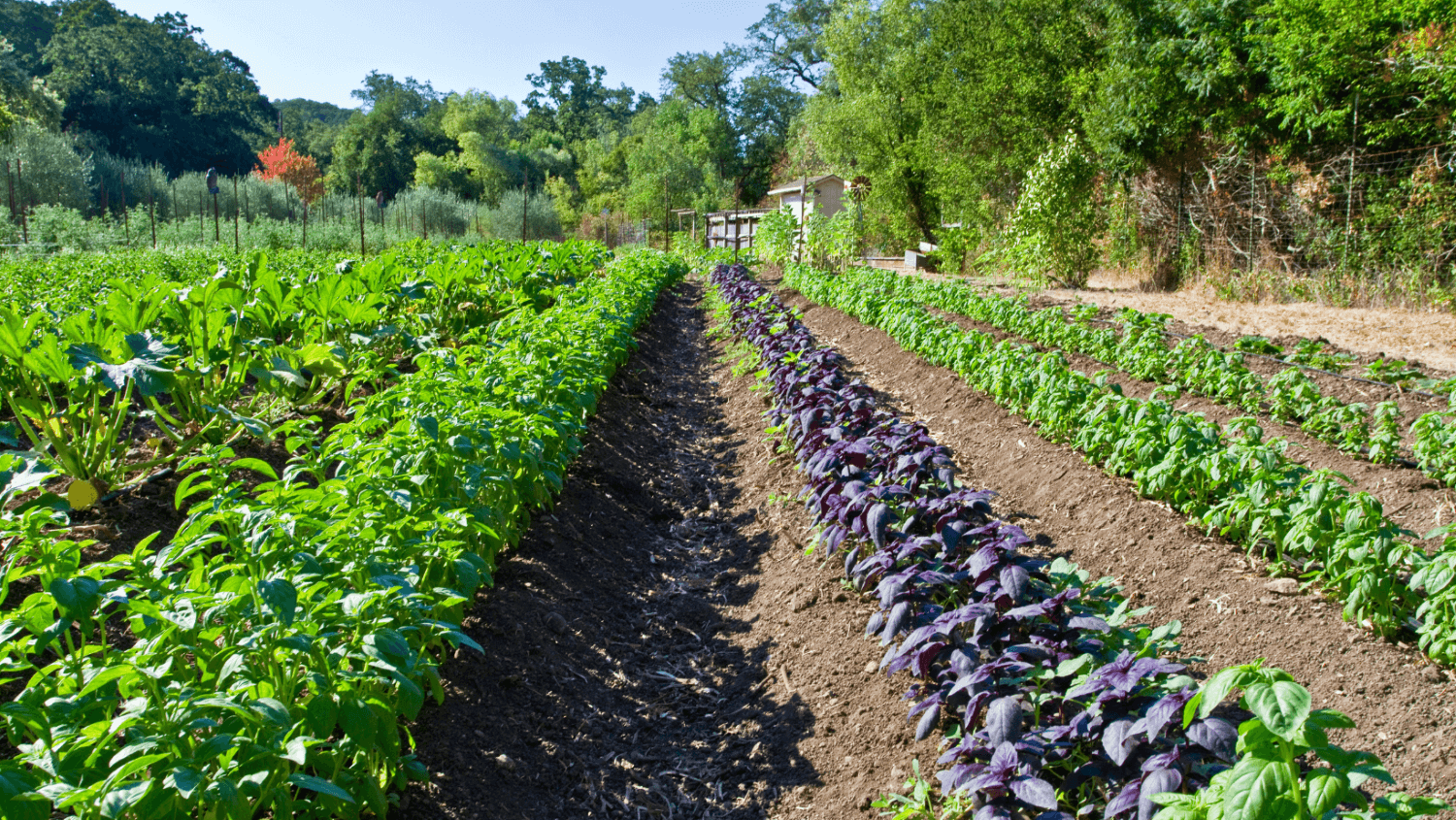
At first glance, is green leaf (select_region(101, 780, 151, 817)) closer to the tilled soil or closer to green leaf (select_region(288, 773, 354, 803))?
green leaf (select_region(288, 773, 354, 803))

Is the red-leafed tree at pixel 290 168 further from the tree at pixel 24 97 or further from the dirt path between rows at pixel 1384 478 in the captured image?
the dirt path between rows at pixel 1384 478

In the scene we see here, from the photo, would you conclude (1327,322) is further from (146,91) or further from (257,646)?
(146,91)

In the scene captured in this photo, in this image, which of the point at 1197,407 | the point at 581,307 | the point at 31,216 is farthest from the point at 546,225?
the point at 1197,407

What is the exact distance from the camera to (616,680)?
11.2 ft

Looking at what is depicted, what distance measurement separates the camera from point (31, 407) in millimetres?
3820

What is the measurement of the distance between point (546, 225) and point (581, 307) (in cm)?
3212

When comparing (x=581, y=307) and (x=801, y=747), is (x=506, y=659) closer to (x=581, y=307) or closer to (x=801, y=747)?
(x=801, y=747)

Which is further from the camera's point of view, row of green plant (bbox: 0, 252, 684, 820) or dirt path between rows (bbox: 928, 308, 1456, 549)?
dirt path between rows (bbox: 928, 308, 1456, 549)

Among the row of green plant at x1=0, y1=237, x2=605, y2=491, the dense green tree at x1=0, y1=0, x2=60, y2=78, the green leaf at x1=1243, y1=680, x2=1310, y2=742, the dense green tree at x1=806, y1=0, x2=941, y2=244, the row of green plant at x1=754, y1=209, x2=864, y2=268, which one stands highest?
the dense green tree at x1=0, y1=0, x2=60, y2=78

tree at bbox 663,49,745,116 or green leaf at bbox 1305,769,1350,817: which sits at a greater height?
tree at bbox 663,49,745,116

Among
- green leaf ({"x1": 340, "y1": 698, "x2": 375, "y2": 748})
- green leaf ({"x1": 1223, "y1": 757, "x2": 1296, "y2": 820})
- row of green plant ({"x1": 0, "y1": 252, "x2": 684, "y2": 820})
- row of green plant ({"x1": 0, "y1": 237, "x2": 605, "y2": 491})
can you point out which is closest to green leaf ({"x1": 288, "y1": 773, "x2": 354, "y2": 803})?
row of green plant ({"x1": 0, "y1": 252, "x2": 684, "y2": 820})

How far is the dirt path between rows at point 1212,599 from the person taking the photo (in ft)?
8.91

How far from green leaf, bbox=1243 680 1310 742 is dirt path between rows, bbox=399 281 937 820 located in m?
1.35

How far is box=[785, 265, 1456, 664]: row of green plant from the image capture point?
3055 millimetres
